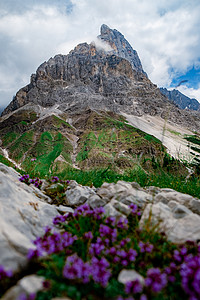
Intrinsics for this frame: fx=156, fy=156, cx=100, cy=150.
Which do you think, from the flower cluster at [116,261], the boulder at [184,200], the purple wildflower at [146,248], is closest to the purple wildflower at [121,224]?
the flower cluster at [116,261]

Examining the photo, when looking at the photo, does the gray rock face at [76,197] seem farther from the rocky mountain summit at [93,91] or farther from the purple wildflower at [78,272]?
the rocky mountain summit at [93,91]

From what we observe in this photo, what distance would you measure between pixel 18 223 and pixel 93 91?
194m

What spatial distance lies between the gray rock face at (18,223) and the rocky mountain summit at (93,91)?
15953 centimetres

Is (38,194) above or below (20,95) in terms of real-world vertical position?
below

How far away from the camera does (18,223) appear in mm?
2400

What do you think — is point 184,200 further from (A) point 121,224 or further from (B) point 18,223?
(B) point 18,223

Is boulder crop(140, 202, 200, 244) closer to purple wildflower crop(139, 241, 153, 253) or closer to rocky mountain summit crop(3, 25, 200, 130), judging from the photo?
purple wildflower crop(139, 241, 153, 253)

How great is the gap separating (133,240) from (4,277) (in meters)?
1.51

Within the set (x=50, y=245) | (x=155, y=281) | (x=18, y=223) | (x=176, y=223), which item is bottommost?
(x=18, y=223)

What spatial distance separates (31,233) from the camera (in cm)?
237

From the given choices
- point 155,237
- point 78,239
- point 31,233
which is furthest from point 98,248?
point 31,233

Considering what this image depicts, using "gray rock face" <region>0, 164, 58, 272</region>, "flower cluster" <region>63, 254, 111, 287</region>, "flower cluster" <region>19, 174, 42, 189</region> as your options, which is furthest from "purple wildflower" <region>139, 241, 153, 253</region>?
"flower cluster" <region>19, 174, 42, 189</region>

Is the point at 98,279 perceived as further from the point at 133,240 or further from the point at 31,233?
the point at 31,233

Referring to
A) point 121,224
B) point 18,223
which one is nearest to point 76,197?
point 18,223
